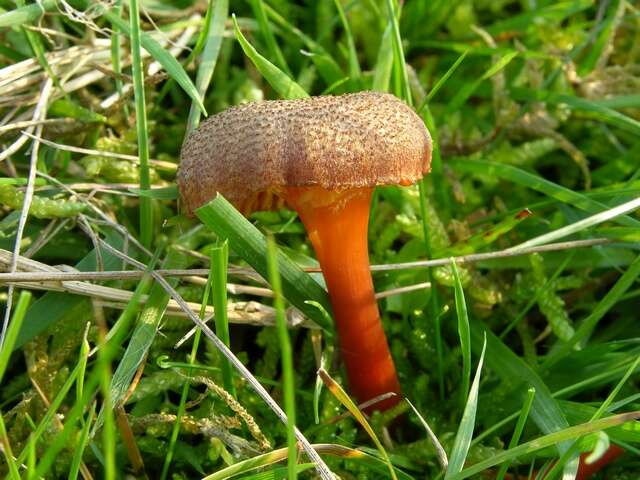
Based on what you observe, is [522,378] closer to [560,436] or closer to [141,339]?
[560,436]

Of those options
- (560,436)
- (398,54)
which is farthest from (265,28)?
(560,436)

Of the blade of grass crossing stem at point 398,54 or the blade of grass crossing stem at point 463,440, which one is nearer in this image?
the blade of grass crossing stem at point 463,440

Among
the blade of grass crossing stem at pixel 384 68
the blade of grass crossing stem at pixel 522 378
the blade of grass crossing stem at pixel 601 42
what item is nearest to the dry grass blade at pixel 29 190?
the blade of grass crossing stem at pixel 384 68

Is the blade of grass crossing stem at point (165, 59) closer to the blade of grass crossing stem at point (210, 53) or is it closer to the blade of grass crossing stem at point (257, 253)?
the blade of grass crossing stem at point (210, 53)

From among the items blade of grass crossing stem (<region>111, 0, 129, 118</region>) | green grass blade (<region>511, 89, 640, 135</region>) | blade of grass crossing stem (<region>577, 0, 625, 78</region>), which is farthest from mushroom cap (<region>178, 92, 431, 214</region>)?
blade of grass crossing stem (<region>577, 0, 625, 78</region>)

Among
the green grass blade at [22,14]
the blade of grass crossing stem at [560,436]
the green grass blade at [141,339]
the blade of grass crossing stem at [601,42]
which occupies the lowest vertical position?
the blade of grass crossing stem at [560,436]

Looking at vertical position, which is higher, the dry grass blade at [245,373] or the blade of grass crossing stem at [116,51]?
the blade of grass crossing stem at [116,51]
